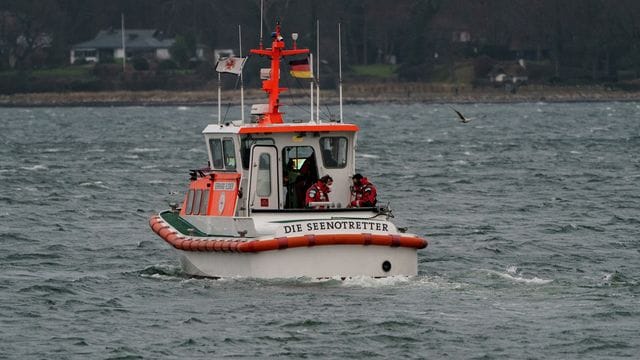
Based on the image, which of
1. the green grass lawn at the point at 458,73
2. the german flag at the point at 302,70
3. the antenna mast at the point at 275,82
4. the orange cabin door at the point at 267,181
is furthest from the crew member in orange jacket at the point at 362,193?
the green grass lawn at the point at 458,73

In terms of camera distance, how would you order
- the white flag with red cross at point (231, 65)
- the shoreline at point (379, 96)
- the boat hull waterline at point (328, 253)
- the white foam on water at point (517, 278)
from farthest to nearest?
the shoreline at point (379, 96), the white flag with red cross at point (231, 65), the white foam on water at point (517, 278), the boat hull waterline at point (328, 253)

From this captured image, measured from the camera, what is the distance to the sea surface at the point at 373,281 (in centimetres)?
2361

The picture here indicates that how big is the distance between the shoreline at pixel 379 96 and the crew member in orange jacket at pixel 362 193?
145075 millimetres

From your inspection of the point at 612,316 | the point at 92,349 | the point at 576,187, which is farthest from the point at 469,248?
the point at 576,187

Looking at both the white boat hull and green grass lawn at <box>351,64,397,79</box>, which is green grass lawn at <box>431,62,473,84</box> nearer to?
green grass lawn at <box>351,64,397,79</box>

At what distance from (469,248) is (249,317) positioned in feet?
34.4

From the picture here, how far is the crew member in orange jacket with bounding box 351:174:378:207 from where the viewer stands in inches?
1130

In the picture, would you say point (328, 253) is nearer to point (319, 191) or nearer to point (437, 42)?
point (319, 191)

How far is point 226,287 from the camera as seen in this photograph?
27547 millimetres

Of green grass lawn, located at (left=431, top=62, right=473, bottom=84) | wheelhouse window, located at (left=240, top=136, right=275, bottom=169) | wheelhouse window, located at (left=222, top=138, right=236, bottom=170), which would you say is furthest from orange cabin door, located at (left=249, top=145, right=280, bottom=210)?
green grass lawn, located at (left=431, top=62, right=473, bottom=84)

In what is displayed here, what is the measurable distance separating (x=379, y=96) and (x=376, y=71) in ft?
36.1

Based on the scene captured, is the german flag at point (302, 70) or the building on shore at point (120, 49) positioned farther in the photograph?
the building on shore at point (120, 49)

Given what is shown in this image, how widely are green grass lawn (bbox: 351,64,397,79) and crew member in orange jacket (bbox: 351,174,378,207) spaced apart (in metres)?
155

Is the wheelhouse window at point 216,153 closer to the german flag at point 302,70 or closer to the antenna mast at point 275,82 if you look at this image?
the antenna mast at point 275,82
